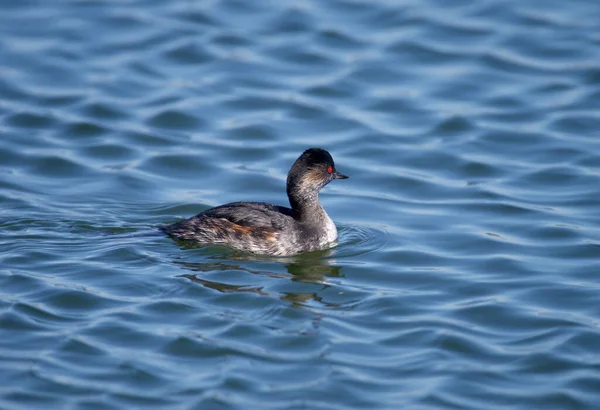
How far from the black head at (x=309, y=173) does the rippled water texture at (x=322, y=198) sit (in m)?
0.79

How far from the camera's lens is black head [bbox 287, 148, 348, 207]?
40.5ft

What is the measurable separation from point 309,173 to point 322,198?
180cm

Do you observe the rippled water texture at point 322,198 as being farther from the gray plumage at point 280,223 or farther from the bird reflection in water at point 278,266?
the gray plumage at point 280,223

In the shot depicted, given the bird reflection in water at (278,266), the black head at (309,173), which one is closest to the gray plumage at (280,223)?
the black head at (309,173)

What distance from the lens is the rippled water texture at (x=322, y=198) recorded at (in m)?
9.59

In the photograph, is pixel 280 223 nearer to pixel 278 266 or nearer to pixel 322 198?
pixel 278 266

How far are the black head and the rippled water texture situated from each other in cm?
79

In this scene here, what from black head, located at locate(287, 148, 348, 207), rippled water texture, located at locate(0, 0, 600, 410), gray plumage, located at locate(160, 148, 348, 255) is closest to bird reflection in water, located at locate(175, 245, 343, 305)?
rippled water texture, located at locate(0, 0, 600, 410)

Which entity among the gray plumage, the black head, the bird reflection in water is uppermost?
the black head

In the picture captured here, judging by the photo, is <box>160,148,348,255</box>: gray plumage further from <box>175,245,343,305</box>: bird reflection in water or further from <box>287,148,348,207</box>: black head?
<box>175,245,343,305</box>: bird reflection in water

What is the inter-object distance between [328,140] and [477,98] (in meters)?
2.76

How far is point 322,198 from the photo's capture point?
46.6ft

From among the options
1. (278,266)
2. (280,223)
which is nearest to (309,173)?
(280,223)

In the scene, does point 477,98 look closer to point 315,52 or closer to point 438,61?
point 438,61
